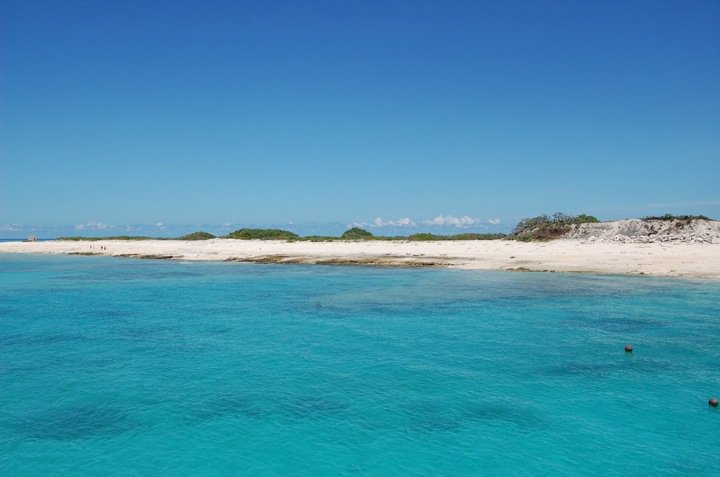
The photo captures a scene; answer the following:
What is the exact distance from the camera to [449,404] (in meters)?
13.9

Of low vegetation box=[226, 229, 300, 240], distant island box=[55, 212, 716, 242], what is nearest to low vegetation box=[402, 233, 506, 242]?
distant island box=[55, 212, 716, 242]

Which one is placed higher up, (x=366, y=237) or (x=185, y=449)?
(x=366, y=237)

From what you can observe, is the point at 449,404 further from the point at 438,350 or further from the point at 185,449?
the point at 185,449

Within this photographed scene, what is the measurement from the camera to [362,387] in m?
15.2

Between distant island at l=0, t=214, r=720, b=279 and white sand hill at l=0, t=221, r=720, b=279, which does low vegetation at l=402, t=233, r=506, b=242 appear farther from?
white sand hill at l=0, t=221, r=720, b=279

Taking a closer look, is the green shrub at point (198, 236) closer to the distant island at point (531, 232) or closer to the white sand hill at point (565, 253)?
the distant island at point (531, 232)

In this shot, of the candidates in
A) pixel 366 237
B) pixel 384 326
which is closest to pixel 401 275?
pixel 384 326

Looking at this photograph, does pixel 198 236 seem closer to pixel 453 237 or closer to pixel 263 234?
pixel 263 234

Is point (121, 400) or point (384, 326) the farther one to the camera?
point (384, 326)

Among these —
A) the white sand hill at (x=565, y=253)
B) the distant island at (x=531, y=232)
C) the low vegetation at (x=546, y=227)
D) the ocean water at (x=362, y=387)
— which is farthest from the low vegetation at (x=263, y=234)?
the ocean water at (x=362, y=387)

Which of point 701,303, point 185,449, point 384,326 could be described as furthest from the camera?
point 701,303

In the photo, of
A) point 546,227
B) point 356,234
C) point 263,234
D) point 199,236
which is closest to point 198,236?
point 199,236

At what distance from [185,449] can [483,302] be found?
72.2 ft

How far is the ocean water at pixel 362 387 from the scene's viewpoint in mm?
11039
